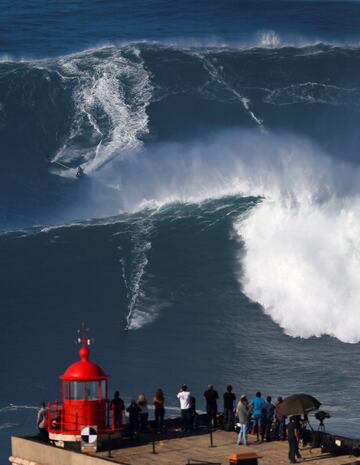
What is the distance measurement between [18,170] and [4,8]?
2199 centimetres

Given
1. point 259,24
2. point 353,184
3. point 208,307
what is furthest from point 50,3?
point 208,307

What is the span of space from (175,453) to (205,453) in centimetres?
48

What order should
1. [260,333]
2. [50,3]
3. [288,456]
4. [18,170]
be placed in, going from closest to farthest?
1. [288,456]
2. [260,333]
3. [18,170]
4. [50,3]

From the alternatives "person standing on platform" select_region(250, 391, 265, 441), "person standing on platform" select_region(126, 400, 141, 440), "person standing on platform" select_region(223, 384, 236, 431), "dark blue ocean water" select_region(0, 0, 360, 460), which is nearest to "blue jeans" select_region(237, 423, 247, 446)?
"person standing on platform" select_region(250, 391, 265, 441)

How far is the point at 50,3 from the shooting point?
273 feet

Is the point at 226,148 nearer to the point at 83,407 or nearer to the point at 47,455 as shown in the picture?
the point at 83,407

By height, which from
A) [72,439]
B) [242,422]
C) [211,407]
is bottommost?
[72,439]

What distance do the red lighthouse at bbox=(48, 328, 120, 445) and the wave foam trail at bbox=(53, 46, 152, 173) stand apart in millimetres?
28631

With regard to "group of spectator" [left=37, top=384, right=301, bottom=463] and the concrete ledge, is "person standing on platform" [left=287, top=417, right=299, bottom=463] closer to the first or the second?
"group of spectator" [left=37, top=384, right=301, bottom=463]

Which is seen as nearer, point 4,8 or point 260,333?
point 260,333

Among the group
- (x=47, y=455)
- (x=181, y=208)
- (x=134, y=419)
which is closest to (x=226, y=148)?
(x=181, y=208)

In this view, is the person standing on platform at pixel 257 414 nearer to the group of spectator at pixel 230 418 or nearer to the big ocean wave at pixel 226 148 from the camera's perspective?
the group of spectator at pixel 230 418

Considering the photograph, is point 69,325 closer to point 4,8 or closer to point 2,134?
point 2,134

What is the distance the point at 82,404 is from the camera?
31.2m
